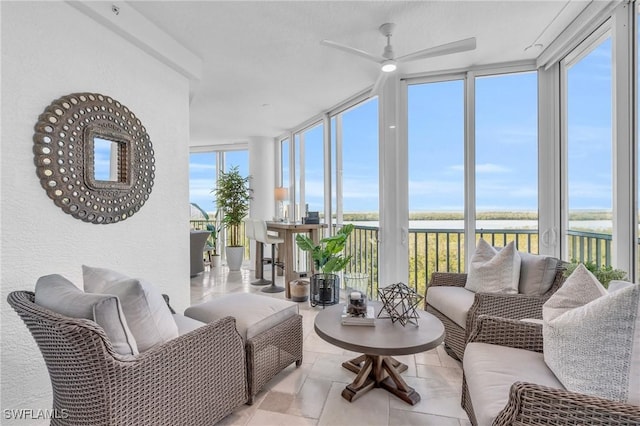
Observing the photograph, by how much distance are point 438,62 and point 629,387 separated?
3.02 meters

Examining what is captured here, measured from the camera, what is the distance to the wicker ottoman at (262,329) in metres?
1.86

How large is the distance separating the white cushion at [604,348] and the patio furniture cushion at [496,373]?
0.11 metres

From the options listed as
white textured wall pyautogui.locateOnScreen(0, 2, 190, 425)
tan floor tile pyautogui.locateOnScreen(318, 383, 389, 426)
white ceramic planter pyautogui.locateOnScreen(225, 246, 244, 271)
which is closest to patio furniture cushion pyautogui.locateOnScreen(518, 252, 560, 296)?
tan floor tile pyautogui.locateOnScreen(318, 383, 389, 426)

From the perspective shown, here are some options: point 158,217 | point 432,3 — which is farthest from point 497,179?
point 158,217

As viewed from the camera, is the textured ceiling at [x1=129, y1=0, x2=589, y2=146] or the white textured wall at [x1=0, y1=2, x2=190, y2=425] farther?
the textured ceiling at [x1=129, y1=0, x2=589, y2=146]

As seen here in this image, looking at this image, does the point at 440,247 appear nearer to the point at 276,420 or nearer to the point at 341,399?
the point at 341,399

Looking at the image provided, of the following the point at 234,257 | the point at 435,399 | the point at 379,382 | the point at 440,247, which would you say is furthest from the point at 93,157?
the point at 234,257

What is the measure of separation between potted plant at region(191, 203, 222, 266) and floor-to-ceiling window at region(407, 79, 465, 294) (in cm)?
402

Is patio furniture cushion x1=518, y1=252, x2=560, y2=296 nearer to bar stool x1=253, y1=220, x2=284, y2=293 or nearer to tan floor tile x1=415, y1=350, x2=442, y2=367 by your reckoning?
tan floor tile x1=415, y1=350, x2=442, y2=367

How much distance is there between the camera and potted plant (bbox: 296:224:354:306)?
12.0 ft

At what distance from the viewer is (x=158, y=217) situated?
263cm

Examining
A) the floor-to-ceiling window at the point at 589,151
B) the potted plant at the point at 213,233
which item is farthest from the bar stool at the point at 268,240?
the floor-to-ceiling window at the point at 589,151

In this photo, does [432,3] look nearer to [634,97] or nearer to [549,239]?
[634,97]

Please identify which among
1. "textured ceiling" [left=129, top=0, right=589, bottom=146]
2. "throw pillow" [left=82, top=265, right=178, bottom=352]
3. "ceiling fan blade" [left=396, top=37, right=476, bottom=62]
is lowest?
"throw pillow" [left=82, top=265, right=178, bottom=352]
